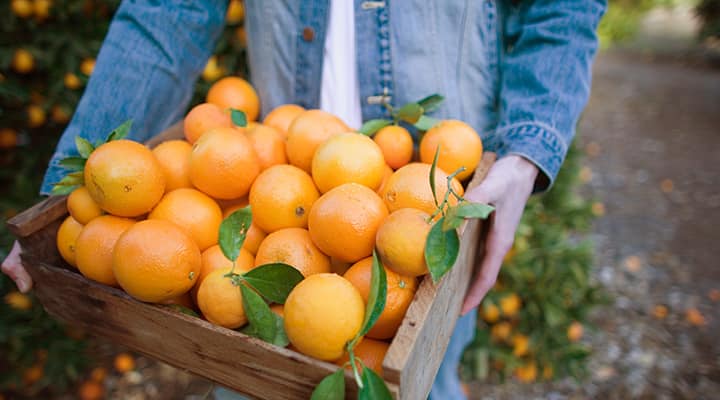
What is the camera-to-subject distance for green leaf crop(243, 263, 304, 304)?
32.1 inches

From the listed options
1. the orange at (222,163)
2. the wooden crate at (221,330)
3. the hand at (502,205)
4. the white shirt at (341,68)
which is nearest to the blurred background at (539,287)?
the wooden crate at (221,330)

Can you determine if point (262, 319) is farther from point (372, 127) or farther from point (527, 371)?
point (527, 371)

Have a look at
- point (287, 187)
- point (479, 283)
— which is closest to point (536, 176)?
point (479, 283)

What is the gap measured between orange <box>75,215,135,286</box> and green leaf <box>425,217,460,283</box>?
1.86 feet

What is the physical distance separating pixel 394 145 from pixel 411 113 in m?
0.09

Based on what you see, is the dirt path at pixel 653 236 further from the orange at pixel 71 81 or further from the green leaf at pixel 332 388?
the orange at pixel 71 81

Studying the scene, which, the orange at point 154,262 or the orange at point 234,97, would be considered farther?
the orange at point 234,97

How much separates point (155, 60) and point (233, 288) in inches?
28.2

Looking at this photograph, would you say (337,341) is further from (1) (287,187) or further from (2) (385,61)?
(2) (385,61)

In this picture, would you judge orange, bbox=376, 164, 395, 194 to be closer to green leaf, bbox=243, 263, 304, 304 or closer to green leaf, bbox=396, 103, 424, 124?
green leaf, bbox=396, 103, 424, 124

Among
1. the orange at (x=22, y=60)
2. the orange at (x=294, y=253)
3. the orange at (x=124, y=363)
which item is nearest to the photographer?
the orange at (x=294, y=253)

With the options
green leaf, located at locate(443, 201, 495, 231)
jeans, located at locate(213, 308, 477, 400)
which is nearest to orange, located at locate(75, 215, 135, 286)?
green leaf, located at locate(443, 201, 495, 231)

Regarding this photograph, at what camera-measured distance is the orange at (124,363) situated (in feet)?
7.94

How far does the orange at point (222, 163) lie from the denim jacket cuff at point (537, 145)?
58cm
